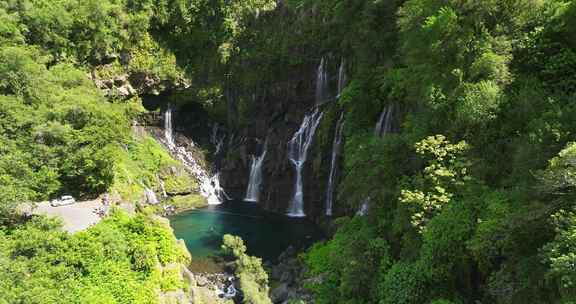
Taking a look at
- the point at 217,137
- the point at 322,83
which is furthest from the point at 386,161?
the point at 217,137

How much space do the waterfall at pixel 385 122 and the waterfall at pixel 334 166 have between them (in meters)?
6.09

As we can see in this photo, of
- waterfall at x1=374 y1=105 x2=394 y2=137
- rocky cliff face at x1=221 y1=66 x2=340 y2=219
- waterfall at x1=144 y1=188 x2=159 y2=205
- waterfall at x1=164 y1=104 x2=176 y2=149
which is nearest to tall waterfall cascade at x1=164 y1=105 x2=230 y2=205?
waterfall at x1=164 y1=104 x2=176 y2=149

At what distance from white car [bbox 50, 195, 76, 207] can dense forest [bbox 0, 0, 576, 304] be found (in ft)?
2.73

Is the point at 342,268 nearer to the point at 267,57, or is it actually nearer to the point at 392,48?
the point at 392,48

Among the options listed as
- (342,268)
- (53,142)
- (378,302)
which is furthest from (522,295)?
(53,142)

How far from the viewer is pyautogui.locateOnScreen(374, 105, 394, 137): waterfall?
66.9 ft

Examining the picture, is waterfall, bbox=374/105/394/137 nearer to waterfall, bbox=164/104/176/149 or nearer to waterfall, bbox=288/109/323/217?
waterfall, bbox=288/109/323/217

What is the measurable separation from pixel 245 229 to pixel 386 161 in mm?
17258

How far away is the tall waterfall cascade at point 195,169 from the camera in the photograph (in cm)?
3709

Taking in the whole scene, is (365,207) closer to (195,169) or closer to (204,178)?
(204,178)

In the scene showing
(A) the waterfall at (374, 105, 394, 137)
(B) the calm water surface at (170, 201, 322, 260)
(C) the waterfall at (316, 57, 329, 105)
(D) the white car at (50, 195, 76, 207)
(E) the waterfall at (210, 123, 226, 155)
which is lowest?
(B) the calm water surface at (170, 201, 322, 260)

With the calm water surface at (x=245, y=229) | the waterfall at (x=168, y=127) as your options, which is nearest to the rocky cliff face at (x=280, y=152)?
the calm water surface at (x=245, y=229)

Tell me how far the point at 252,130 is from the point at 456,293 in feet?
92.3

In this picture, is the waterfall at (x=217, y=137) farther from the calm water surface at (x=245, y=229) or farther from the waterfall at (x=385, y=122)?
the waterfall at (x=385, y=122)
